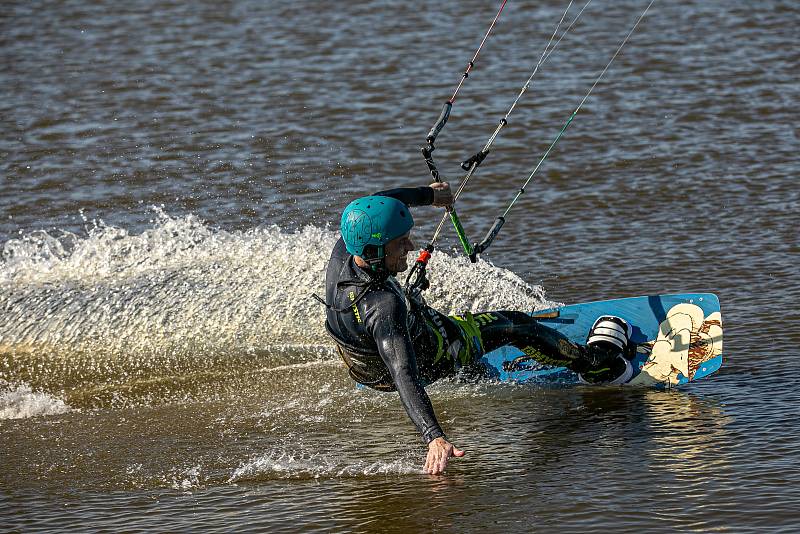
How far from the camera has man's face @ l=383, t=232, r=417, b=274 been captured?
19.6ft

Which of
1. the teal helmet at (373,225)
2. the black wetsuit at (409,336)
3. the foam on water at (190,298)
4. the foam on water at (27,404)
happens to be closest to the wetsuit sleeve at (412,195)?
the black wetsuit at (409,336)

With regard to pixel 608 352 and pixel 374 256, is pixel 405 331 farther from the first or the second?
pixel 608 352

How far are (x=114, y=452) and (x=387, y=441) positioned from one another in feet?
4.94

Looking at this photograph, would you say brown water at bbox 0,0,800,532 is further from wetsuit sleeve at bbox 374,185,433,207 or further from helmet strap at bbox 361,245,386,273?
wetsuit sleeve at bbox 374,185,433,207

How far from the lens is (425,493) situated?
6.07 metres

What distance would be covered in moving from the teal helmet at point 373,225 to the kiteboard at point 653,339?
6.04 ft

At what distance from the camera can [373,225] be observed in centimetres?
589

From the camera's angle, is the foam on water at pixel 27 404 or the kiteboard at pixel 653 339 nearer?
the kiteboard at pixel 653 339

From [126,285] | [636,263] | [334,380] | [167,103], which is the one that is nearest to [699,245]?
[636,263]

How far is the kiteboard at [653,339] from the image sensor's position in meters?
7.43

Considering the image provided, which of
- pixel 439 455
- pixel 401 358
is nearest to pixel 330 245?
pixel 401 358

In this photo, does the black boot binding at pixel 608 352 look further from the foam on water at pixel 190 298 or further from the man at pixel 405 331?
the foam on water at pixel 190 298

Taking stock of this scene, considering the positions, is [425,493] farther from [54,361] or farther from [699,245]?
[699,245]

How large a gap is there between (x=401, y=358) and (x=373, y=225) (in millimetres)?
645
